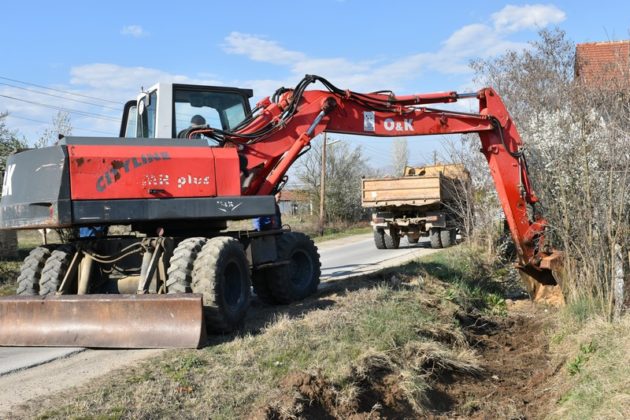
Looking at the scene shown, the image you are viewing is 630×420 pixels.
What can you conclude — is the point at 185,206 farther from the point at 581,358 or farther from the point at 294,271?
the point at 581,358

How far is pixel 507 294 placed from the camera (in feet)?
37.1

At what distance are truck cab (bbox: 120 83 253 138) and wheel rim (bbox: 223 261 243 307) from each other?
1995mm

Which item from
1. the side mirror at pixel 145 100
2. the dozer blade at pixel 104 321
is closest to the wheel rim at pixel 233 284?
the dozer blade at pixel 104 321

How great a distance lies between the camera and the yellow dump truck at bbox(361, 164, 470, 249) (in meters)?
17.9

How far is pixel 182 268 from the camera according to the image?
6.85 meters

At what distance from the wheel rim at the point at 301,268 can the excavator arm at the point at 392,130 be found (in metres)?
1.77

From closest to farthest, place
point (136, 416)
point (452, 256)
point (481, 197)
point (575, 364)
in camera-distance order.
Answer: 1. point (136, 416)
2. point (575, 364)
3. point (452, 256)
4. point (481, 197)

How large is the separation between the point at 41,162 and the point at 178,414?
3.43 m

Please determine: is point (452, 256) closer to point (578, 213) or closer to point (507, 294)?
point (507, 294)

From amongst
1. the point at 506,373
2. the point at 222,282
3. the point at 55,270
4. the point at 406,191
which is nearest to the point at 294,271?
the point at 222,282


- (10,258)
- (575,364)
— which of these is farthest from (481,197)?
(10,258)

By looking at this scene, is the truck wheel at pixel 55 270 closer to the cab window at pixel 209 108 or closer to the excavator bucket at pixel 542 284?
the cab window at pixel 209 108

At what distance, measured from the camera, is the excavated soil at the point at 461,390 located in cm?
527

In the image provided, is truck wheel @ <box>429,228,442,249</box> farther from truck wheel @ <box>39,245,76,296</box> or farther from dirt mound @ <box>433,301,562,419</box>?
truck wheel @ <box>39,245,76,296</box>
